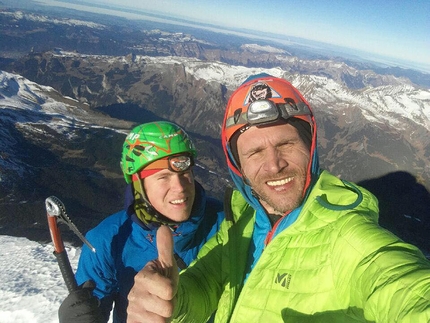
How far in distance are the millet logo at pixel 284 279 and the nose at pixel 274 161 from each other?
1505mm

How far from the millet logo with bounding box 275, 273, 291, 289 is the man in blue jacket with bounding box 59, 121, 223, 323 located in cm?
290

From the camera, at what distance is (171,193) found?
6.39 m

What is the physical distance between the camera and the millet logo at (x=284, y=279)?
360cm

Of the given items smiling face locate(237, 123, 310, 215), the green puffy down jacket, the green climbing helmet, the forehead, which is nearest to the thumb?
the green puffy down jacket

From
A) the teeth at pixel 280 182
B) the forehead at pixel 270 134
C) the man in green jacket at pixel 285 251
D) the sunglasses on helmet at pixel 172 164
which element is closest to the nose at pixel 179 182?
the sunglasses on helmet at pixel 172 164

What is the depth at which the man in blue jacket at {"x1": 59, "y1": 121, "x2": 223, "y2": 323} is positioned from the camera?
6332 mm

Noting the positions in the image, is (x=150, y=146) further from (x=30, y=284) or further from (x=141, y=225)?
(x=30, y=284)

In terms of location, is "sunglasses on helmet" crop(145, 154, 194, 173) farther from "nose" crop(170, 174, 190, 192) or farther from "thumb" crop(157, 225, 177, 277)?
"thumb" crop(157, 225, 177, 277)

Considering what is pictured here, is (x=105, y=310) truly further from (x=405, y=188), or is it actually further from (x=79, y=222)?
(x=405, y=188)

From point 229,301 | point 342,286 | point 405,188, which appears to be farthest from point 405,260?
point 405,188

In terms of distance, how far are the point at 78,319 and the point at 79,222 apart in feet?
337

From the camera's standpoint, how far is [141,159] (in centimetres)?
662

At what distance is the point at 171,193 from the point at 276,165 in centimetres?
267

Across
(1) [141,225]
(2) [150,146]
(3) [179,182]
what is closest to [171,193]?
(3) [179,182]
